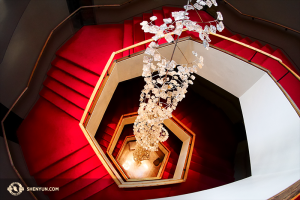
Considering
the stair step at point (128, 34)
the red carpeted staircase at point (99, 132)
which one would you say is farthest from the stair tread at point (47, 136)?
the stair step at point (128, 34)

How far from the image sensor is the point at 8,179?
10.4 feet

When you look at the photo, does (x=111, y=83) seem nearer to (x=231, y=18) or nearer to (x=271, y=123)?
(x=271, y=123)

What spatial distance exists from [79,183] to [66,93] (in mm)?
Result: 2227

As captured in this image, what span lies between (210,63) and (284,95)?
1783mm

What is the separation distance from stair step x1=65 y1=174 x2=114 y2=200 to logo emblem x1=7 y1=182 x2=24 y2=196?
904 mm

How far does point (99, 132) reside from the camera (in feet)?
18.5

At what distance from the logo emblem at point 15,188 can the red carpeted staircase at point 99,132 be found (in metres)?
0.42

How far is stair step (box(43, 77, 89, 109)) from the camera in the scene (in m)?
4.32

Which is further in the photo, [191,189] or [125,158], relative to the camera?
[125,158]

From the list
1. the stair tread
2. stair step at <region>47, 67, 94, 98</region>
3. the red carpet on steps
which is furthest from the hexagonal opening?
the red carpet on steps

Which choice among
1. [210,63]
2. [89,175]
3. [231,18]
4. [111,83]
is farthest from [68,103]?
[231,18]

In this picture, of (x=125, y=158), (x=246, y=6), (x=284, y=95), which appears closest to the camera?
(x=284, y=95)

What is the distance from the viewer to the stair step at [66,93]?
432cm

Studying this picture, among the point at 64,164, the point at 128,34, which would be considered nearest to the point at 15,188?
the point at 64,164
